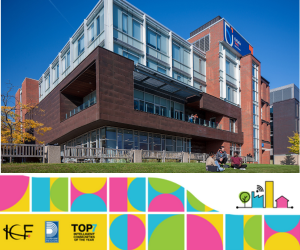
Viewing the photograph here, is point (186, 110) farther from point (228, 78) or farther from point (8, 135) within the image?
point (8, 135)

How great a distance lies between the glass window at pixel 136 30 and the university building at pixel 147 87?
0.23ft

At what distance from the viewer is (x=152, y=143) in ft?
86.0

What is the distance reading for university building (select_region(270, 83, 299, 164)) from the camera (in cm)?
5456

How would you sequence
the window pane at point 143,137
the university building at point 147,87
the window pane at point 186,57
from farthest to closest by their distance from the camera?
the window pane at point 186,57, the window pane at point 143,137, the university building at point 147,87

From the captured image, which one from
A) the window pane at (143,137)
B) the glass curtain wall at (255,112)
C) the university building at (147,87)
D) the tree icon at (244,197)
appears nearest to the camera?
the tree icon at (244,197)

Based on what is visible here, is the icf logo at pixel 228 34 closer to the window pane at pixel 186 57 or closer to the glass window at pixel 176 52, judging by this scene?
the window pane at pixel 186 57

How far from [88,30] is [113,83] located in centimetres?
821

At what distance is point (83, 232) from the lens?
6.03 meters

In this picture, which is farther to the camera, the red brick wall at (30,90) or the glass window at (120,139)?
the red brick wall at (30,90)

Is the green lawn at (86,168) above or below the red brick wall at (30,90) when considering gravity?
below

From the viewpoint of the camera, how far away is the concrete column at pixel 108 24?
20.9m

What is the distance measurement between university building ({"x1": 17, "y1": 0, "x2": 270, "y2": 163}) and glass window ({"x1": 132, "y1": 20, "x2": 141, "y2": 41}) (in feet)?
0.23

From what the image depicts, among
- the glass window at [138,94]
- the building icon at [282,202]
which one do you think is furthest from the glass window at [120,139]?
the building icon at [282,202]

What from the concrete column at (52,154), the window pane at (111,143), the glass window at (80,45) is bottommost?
the concrete column at (52,154)
